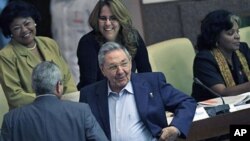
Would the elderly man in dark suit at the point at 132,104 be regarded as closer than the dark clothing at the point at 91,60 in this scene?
Yes

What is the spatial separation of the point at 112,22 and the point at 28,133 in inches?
47.5

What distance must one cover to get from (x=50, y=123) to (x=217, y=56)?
1.77 meters

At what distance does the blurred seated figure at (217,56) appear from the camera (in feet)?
14.9

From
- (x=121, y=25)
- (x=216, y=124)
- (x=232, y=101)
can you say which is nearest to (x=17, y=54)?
(x=121, y=25)

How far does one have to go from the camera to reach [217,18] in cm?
461

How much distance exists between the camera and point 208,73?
15.0ft

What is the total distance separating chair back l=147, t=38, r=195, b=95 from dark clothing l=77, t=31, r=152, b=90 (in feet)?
2.02

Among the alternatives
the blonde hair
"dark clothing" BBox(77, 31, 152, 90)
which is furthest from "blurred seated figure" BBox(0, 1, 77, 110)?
the blonde hair

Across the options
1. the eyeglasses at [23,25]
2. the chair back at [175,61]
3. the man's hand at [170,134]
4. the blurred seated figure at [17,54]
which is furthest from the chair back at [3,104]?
the chair back at [175,61]

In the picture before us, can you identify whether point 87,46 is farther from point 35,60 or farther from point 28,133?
point 28,133

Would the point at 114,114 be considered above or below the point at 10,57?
below

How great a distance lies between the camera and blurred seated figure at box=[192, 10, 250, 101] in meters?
4.55

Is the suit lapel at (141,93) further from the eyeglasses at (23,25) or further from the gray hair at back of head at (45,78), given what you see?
the eyeglasses at (23,25)

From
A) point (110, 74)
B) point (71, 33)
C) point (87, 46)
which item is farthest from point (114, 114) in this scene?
point (71, 33)
